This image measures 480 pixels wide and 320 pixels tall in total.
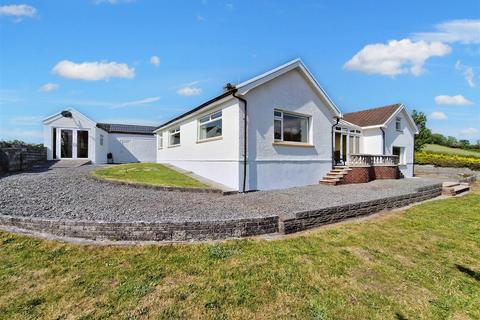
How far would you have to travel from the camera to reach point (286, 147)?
475 inches

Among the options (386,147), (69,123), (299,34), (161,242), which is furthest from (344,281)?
(69,123)

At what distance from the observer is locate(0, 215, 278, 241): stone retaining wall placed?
16.7ft

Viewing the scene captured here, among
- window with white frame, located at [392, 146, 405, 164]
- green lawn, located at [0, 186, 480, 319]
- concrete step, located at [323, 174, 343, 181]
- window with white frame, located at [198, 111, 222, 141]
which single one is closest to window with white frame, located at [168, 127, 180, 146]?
window with white frame, located at [198, 111, 222, 141]

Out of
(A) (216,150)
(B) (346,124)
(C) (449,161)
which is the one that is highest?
(B) (346,124)

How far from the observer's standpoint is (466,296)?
3.67 m

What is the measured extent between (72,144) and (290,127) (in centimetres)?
1910

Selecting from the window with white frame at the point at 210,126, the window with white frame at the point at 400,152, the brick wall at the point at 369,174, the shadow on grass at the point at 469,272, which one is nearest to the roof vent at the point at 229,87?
the window with white frame at the point at 210,126

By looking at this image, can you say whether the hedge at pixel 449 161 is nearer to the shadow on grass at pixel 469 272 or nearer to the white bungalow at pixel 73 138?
the shadow on grass at pixel 469 272

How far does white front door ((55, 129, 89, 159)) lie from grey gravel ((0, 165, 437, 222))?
1218 centimetres

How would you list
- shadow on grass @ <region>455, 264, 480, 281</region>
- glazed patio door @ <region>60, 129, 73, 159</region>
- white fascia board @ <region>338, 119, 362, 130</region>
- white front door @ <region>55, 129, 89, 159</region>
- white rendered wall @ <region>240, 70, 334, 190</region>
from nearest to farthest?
shadow on grass @ <region>455, 264, 480, 281</region> < white rendered wall @ <region>240, 70, 334, 190</region> < white fascia board @ <region>338, 119, 362, 130</region> < white front door @ <region>55, 129, 89, 159</region> < glazed patio door @ <region>60, 129, 73, 159</region>

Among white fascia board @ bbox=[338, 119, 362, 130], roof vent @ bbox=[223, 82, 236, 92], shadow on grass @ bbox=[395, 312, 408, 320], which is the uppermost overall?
roof vent @ bbox=[223, 82, 236, 92]

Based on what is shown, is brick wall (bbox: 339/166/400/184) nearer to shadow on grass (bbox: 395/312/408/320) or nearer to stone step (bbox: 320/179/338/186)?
stone step (bbox: 320/179/338/186)

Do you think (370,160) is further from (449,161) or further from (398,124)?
(449,161)

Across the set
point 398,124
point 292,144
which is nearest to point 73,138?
point 292,144
